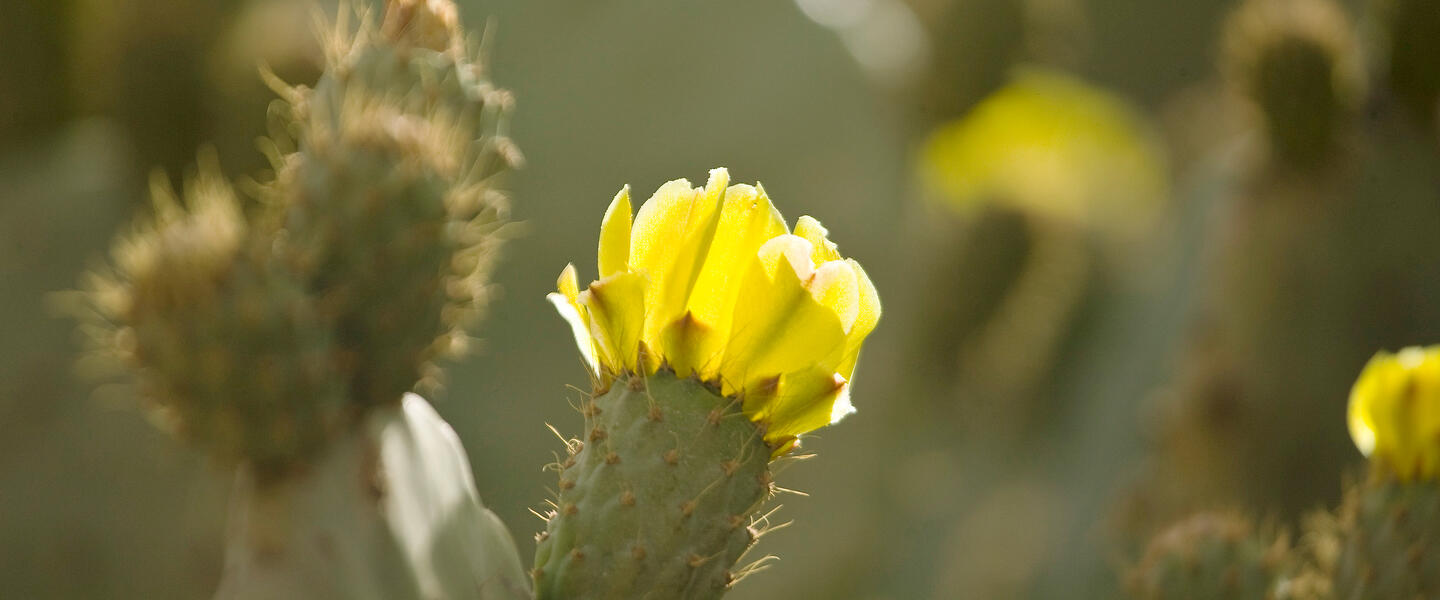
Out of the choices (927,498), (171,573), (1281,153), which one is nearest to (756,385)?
(171,573)

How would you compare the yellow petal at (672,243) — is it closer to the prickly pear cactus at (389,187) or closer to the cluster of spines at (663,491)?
the cluster of spines at (663,491)

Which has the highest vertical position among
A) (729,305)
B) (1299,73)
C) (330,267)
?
(1299,73)

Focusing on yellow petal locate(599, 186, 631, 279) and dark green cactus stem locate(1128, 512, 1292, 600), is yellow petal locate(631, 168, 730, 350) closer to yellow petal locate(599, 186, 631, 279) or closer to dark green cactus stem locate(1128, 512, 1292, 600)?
yellow petal locate(599, 186, 631, 279)

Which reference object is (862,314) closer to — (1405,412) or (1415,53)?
(1405,412)

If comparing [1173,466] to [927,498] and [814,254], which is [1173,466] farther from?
[814,254]

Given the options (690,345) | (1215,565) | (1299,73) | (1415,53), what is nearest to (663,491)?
(690,345)

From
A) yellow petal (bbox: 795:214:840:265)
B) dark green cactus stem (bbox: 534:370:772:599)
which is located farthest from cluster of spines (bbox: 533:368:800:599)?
yellow petal (bbox: 795:214:840:265)
